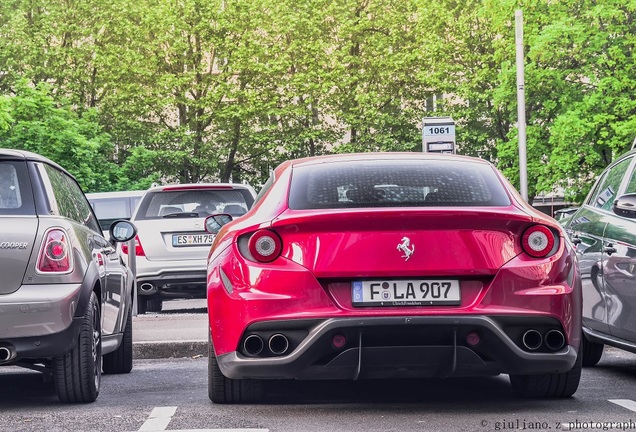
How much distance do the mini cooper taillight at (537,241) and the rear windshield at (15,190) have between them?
2770mm

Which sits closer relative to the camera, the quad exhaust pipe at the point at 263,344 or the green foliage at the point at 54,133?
the quad exhaust pipe at the point at 263,344

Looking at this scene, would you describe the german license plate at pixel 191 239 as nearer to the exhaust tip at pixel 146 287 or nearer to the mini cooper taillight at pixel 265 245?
the exhaust tip at pixel 146 287

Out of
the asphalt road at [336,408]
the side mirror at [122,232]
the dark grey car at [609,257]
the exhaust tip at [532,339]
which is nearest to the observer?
the asphalt road at [336,408]

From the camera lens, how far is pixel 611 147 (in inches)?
1586

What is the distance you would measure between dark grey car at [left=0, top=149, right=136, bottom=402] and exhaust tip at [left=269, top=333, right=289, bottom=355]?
4.12 feet

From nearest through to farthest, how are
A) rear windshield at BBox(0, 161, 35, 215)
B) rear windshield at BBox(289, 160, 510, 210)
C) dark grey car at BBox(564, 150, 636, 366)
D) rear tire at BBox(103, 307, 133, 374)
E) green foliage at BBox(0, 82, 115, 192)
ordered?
rear windshield at BBox(289, 160, 510, 210) < rear windshield at BBox(0, 161, 35, 215) < dark grey car at BBox(564, 150, 636, 366) < rear tire at BBox(103, 307, 133, 374) < green foliage at BBox(0, 82, 115, 192)

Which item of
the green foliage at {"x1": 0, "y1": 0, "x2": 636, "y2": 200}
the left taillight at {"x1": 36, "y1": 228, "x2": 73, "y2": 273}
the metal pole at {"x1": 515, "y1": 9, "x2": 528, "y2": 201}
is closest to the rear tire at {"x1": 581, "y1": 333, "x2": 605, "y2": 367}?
the left taillight at {"x1": 36, "y1": 228, "x2": 73, "y2": 273}

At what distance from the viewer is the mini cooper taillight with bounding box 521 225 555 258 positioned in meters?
6.80

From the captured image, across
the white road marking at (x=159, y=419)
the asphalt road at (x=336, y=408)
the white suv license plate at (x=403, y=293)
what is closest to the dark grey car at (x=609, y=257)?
the asphalt road at (x=336, y=408)

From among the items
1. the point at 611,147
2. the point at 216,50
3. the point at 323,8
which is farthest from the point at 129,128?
the point at 611,147

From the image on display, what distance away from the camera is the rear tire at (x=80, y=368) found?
7562 millimetres

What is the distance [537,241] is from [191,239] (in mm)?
10512

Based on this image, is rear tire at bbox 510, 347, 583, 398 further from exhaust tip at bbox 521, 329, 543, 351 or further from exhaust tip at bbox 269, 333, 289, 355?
exhaust tip at bbox 269, 333, 289, 355

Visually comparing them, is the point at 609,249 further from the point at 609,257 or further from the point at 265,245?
the point at 265,245
